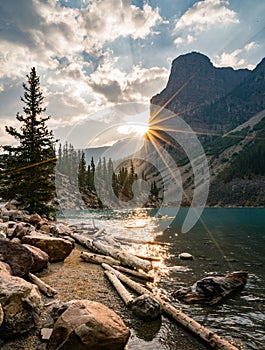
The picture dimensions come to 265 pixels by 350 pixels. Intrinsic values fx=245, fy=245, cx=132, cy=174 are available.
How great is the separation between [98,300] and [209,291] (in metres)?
5.15

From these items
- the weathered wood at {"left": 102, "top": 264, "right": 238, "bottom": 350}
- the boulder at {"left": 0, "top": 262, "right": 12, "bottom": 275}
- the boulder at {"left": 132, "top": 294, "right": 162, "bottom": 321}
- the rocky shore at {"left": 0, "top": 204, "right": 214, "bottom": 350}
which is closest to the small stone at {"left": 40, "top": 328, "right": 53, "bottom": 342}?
the rocky shore at {"left": 0, "top": 204, "right": 214, "bottom": 350}

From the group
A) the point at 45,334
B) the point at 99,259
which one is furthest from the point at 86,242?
the point at 45,334

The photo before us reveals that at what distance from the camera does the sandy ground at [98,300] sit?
22.4 ft

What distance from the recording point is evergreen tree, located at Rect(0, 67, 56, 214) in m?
25.6

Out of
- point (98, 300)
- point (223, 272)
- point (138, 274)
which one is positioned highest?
point (98, 300)

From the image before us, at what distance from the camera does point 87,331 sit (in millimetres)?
5996

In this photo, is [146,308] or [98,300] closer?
[146,308]

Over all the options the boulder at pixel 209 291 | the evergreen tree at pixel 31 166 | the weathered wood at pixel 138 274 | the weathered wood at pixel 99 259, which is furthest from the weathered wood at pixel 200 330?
A: the evergreen tree at pixel 31 166

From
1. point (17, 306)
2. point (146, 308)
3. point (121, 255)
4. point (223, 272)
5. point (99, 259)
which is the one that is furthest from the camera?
point (121, 255)

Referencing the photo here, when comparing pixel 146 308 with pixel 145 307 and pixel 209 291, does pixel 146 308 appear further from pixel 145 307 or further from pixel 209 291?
pixel 209 291

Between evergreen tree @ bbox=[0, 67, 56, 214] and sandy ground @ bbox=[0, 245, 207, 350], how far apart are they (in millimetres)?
12741

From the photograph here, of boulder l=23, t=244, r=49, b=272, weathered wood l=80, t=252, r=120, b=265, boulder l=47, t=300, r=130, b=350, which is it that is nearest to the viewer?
boulder l=47, t=300, r=130, b=350

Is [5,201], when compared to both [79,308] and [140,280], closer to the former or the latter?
[140,280]

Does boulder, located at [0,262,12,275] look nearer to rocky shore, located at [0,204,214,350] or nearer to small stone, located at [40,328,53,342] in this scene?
rocky shore, located at [0,204,214,350]
